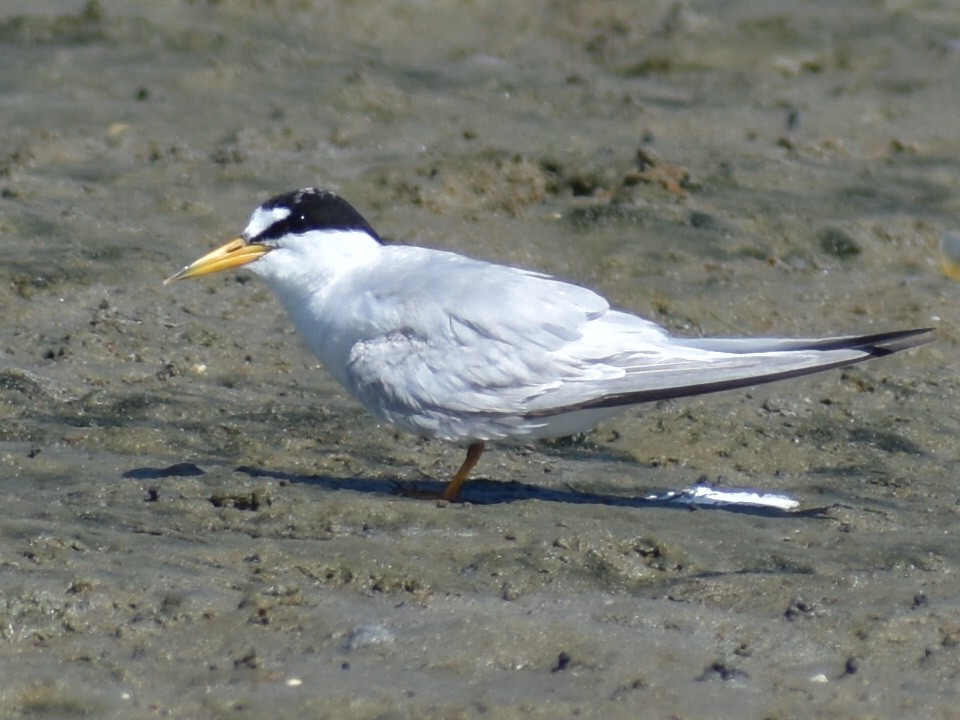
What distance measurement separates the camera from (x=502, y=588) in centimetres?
378

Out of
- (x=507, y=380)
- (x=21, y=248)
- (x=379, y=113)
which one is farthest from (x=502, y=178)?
(x=507, y=380)

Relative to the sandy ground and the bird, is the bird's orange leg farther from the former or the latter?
the sandy ground

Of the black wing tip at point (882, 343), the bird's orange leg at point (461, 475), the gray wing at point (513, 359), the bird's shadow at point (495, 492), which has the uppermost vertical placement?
the black wing tip at point (882, 343)

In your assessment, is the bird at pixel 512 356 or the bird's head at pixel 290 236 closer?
the bird at pixel 512 356

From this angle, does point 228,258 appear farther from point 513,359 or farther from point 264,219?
point 513,359

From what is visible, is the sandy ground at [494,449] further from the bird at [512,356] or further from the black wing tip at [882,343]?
the black wing tip at [882,343]

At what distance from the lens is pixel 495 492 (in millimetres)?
4723

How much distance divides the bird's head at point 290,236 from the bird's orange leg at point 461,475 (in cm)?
82

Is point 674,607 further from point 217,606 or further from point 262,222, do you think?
point 262,222

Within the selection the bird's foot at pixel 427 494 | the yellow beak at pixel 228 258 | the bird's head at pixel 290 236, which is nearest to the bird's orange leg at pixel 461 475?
the bird's foot at pixel 427 494

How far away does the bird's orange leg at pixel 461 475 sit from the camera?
4.55 meters

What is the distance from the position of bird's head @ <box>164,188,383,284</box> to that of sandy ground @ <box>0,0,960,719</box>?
0.53 m

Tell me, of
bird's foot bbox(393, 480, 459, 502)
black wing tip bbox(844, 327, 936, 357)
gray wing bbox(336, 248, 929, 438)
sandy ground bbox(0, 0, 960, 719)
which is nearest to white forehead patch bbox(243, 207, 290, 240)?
gray wing bbox(336, 248, 929, 438)

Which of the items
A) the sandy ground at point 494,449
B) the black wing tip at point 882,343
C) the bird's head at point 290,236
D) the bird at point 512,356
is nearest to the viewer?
the sandy ground at point 494,449
